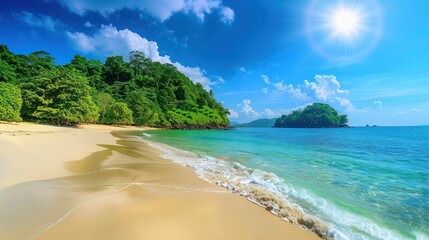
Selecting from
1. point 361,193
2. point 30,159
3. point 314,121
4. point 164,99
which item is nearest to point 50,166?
point 30,159

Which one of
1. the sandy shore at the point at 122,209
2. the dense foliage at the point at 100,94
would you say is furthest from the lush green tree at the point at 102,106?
the sandy shore at the point at 122,209

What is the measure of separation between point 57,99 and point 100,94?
22951 mm

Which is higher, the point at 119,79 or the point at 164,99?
the point at 119,79

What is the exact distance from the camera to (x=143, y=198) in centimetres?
521

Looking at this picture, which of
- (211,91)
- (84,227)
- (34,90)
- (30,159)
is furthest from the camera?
(211,91)

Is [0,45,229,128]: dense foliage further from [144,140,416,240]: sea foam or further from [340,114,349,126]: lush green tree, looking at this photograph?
[340,114,349,126]: lush green tree

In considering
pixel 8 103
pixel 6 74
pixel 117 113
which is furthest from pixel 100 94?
pixel 8 103

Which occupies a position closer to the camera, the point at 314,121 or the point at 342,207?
the point at 342,207

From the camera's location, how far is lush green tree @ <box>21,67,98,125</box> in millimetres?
36750

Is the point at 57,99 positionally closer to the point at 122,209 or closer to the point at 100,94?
the point at 100,94

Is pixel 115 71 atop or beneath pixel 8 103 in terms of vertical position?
atop

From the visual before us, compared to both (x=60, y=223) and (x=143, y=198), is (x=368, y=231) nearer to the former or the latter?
(x=143, y=198)

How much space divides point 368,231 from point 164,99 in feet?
289

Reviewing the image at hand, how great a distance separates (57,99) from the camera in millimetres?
38156
